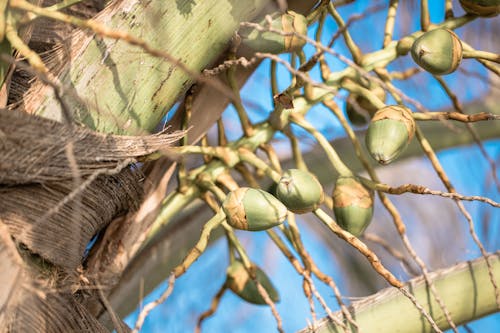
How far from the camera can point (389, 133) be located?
75 cm

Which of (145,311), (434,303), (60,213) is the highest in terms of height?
(60,213)

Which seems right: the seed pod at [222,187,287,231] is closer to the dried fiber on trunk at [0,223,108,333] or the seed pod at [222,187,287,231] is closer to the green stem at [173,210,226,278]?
the green stem at [173,210,226,278]

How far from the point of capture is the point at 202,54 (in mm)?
772

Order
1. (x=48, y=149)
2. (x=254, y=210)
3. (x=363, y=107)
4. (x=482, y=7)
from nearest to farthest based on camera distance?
(x=48, y=149), (x=254, y=210), (x=482, y=7), (x=363, y=107)

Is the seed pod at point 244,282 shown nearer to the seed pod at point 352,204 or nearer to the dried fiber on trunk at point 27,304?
the seed pod at point 352,204

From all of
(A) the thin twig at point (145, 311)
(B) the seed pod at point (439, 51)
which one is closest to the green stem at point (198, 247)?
(A) the thin twig at point (145, 311)

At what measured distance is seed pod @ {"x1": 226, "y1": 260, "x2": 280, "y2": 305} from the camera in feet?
3.01

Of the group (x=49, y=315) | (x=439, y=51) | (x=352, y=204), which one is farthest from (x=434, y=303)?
(x=49, y=315)

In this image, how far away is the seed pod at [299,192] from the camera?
2.41 ft

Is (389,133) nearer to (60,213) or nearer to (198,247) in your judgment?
(198,247)

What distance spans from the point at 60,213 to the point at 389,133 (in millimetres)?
316

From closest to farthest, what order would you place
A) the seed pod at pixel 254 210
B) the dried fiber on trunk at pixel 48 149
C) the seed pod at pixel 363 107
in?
the dried fiber on trunk at pixel 48 149
the seed pod at pixel 254 210
the seed pod at pixel 363 107

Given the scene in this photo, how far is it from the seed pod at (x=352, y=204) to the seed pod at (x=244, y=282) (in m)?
0.15

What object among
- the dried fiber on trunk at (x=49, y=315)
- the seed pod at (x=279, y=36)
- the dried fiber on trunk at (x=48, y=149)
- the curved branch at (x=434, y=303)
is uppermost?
the seed pod at (x=279, y=36)
